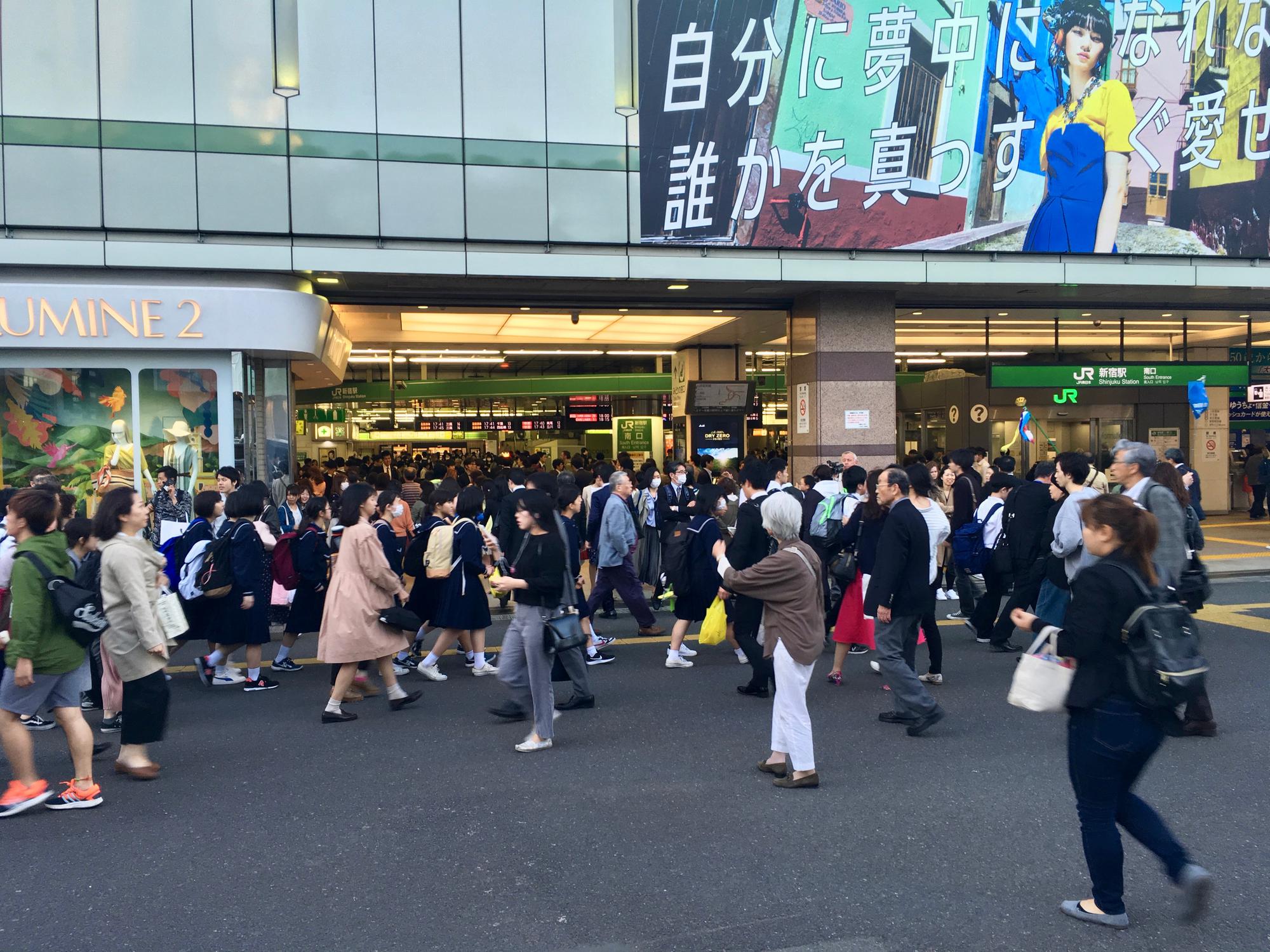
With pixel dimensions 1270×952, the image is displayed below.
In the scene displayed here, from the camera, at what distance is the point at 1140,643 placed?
3.64 m

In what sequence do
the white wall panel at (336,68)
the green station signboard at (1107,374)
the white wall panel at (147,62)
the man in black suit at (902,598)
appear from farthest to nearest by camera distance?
1. the green station signboard at (1107,374)
2. the white wall panel at (336,68)
3. the white wall panel at (147,62)
4. the man in black suit at (902,598)

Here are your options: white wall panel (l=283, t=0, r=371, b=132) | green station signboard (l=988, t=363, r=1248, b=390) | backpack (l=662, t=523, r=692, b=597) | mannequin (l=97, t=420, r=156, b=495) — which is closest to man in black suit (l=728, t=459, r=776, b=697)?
backpack (l=662, t=523, r=692, b=597)

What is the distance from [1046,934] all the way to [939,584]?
367 inches

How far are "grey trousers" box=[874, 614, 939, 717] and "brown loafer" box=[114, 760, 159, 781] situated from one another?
4.70 metres

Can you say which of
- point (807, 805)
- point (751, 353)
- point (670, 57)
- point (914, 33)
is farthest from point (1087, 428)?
point (807, 805)

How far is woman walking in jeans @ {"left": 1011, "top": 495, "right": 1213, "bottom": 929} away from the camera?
12.1 ft

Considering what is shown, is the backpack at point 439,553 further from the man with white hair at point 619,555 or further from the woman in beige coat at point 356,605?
the man with white hair at point 619,555

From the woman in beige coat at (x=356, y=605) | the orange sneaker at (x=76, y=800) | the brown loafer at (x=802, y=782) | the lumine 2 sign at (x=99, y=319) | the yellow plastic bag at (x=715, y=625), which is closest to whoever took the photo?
the orange sneaker at (x=76, y=800)

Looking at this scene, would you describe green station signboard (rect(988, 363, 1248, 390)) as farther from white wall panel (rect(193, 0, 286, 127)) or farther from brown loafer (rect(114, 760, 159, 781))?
brown loafer (rect(114, 760, 159, 781))

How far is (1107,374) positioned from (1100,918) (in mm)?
16279

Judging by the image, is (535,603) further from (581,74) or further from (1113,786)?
(581,74)

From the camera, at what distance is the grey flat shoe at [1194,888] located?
3627mm

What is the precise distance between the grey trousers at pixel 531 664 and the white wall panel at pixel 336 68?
32.2 ft

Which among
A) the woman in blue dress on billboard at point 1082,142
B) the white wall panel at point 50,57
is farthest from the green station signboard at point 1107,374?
the white wall panel at point 50,57
